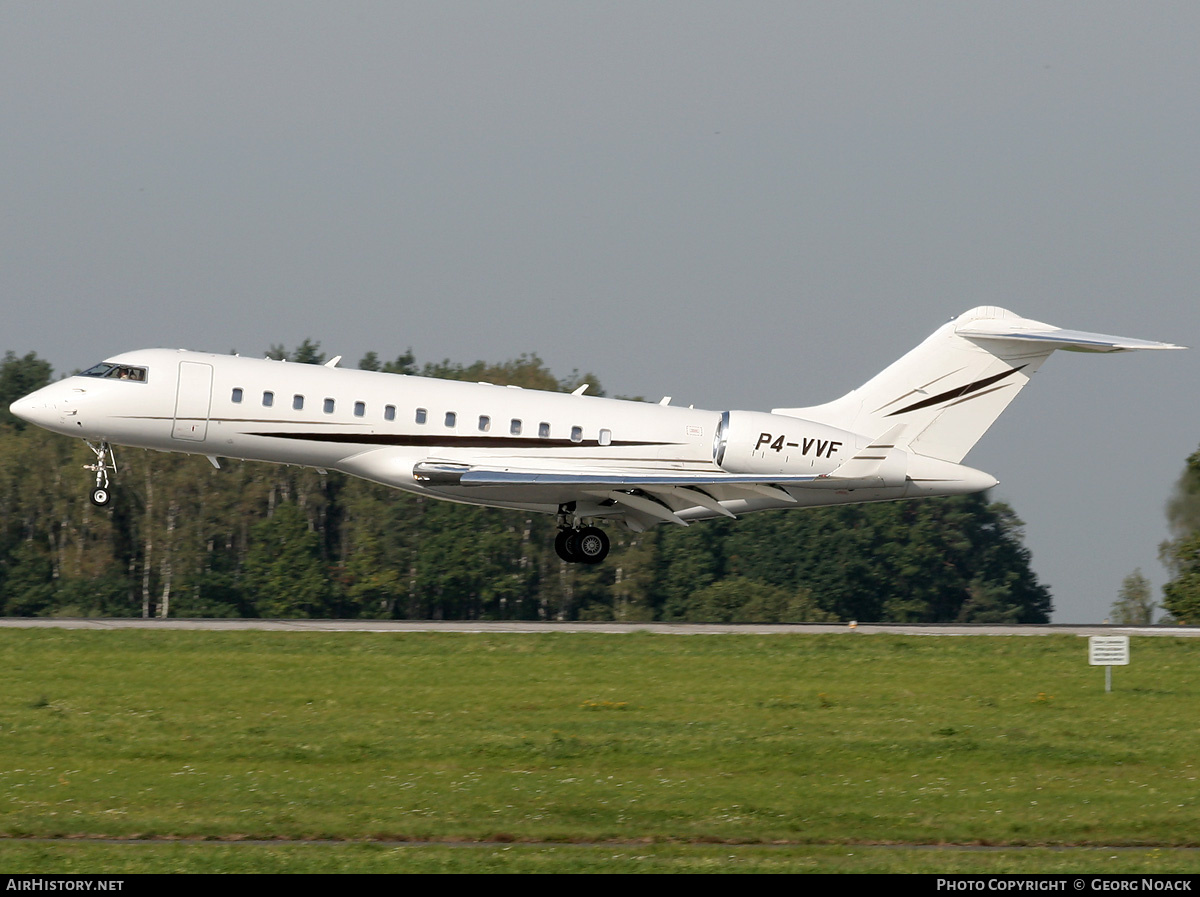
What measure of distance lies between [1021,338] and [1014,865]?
17.9 metres

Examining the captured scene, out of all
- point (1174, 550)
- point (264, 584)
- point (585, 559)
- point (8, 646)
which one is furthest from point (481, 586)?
point (8, 646)

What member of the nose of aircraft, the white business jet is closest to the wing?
the white business jet

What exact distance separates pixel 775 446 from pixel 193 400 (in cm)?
1034

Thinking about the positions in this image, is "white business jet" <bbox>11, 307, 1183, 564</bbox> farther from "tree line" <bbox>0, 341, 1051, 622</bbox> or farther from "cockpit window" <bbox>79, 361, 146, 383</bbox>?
"tree line" <bbox>0, 341, 1051, 622</bbox>

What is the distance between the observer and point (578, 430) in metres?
26.2

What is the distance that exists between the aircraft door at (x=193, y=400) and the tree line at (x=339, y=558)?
93.8 feet

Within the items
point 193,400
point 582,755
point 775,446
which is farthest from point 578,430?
point 582,755

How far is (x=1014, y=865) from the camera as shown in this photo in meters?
10.8

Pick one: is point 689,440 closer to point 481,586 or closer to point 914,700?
point 914,700

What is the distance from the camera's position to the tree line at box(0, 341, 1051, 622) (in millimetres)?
56562

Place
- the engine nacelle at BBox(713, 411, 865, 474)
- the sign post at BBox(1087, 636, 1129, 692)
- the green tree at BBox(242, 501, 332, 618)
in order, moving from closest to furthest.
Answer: the sign post at BBox(1087, 636, 1129, 692) → the engine nacelle at BBox(713, 411, 865, 474) → the green tree at BBox(242, 501, 332, 618)

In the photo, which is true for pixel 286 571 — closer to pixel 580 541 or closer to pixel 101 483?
pixel 101 483

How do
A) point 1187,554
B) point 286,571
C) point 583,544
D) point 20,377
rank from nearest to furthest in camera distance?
point 583,544, point 1187,554, point 286,571, point 20,377

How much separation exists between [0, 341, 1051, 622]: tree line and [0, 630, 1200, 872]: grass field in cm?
3373
